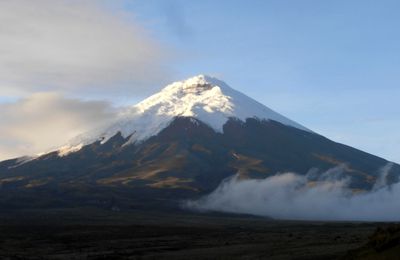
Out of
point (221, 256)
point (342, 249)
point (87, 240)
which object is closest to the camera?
point (342, 249)

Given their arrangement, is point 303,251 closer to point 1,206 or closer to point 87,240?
point 87,240

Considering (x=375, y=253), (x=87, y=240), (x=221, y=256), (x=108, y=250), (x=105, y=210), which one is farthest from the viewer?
(x=105, y=210)

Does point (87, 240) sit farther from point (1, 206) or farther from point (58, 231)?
point (1, 206)

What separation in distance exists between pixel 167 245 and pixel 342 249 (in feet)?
91.7

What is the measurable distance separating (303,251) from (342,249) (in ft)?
10.9

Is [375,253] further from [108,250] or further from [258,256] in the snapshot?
[108,250]

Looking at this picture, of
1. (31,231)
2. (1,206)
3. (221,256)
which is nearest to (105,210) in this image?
(1,206)

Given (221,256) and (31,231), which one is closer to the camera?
A: (221,256)

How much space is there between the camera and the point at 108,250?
68.9 metres

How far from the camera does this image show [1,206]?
19788 centimetres

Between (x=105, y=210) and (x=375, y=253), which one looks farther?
(x=105, y=210)

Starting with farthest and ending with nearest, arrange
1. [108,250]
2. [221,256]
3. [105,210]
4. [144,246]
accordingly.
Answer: [105,210]
[144,246]
[108,250]
[221,256]

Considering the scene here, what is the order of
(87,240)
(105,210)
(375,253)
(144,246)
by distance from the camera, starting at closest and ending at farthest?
(375,253), (144,246), (87,240), (105,210)

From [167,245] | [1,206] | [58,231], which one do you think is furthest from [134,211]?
[167,245]
